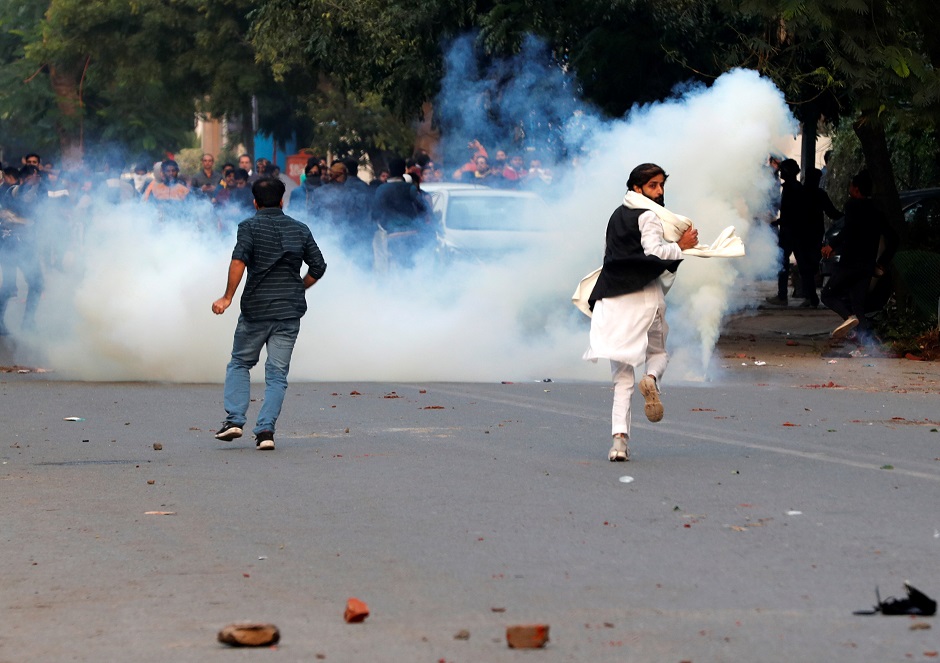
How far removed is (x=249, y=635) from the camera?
527cm

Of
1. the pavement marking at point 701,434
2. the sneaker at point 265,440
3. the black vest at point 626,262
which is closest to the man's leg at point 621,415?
the black vest at point 626,262

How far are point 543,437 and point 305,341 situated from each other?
5.21 metres

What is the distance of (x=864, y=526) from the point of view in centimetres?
722

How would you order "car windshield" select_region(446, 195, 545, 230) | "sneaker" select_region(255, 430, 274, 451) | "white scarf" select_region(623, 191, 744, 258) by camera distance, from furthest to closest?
1. "car windshield" select_region(446, 195, 545, 230)
2. "sneaker" select_region(255, 430, 274, 451)
3. "white scarf" select_region(623, 191, 744, 258)

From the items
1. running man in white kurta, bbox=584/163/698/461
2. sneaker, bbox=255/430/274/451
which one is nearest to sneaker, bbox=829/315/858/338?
running man in white kurta, bbox=584/163/698/461

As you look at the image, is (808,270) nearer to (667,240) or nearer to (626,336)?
(667,240)

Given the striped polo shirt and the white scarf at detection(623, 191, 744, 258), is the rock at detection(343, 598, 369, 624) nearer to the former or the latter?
the white scarf at detection(623, 191, 744, 258)

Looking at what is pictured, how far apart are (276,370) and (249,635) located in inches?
207

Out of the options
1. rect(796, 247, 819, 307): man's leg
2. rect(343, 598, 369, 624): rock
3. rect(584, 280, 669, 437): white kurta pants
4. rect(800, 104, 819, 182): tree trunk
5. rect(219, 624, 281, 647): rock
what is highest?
rect(800, 104, 819, 182): tree trunk

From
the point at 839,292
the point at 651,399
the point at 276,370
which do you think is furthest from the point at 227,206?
the point at 651,399

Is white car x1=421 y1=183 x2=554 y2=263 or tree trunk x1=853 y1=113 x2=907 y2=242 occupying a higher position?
tree trunk x1=853 y1=113 x2=907 y2=242

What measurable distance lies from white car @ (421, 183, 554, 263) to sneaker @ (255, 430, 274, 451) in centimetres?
631

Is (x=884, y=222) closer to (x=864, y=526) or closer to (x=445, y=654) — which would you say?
(x=864, y=526)

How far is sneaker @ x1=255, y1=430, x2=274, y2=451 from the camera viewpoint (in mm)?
10141
